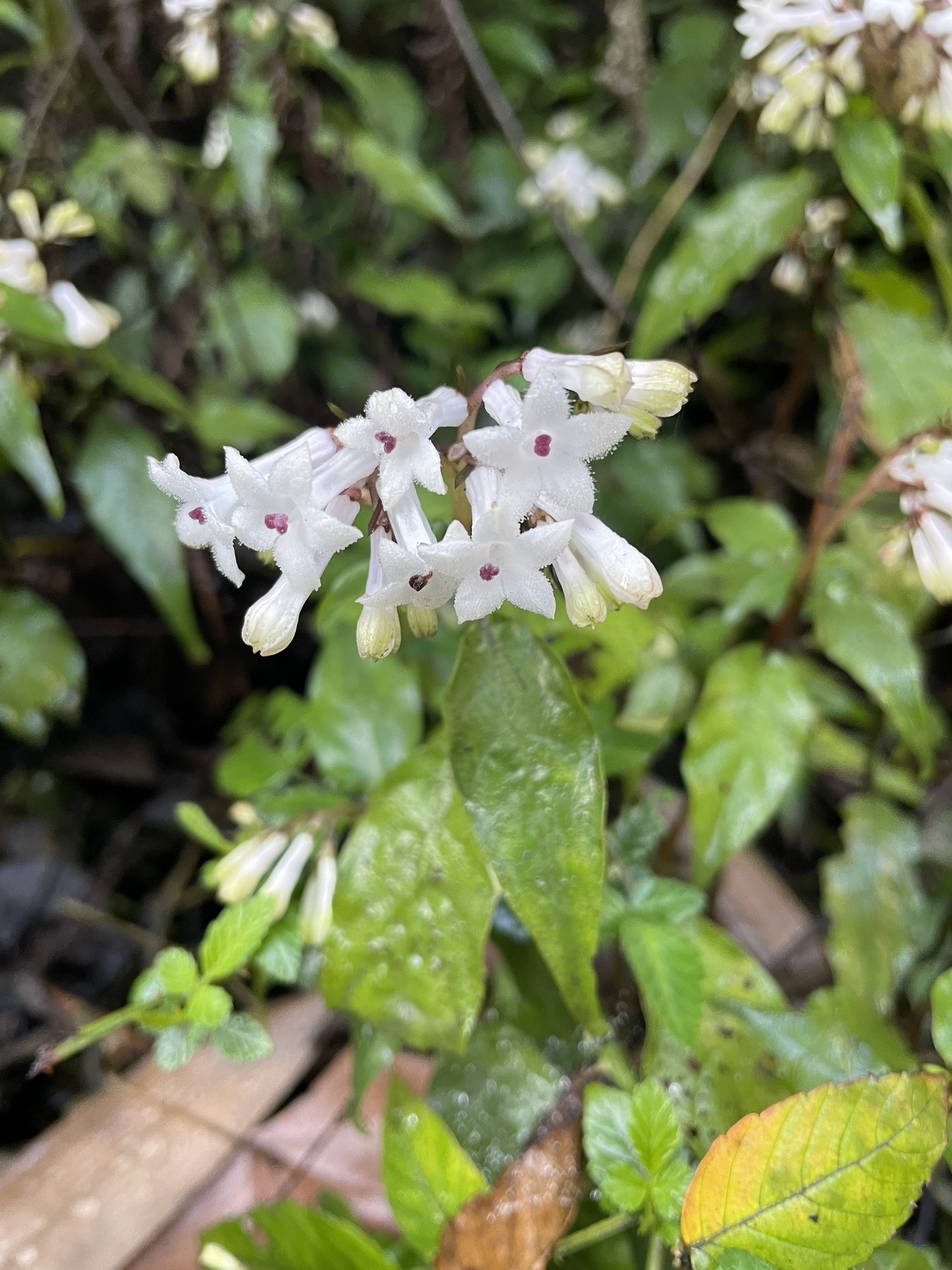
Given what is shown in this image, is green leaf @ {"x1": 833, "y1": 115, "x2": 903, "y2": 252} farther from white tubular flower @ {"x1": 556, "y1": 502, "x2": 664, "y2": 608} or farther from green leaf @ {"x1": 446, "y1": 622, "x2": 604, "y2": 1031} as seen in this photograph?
green leaf @ {"x1": 446, "y1": 622, "x2": 604, "y2": 1031}

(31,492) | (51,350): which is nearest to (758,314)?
(51,350)

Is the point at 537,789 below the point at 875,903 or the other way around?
the other way around

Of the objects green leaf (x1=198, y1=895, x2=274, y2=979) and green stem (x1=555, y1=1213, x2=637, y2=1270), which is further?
green leaf (x1=198, y1=895, x2=274, y2=979)

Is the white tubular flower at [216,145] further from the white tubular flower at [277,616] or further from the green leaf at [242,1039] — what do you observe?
the green leaf at [242,1039]

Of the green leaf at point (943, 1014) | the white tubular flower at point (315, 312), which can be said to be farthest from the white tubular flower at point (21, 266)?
the green leaf at point (943, 1014)

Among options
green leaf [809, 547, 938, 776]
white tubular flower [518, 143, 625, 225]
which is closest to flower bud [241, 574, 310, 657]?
green leaf [809, 547, 938, 776]

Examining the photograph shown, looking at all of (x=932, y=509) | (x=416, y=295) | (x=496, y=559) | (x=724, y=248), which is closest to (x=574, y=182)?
(x=416, y=295)

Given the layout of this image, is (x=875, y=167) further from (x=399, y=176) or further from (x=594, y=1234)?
(x=594, y=1234)
